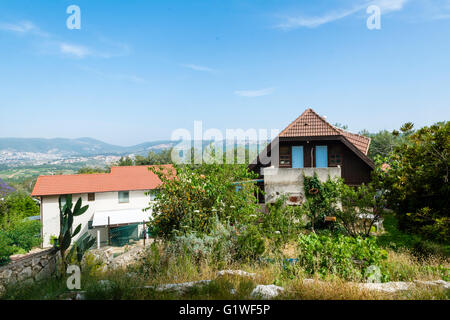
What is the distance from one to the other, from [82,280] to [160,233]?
3.38 m

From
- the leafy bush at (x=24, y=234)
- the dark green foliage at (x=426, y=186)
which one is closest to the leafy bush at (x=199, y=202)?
the dark green foliage at (x=426, y=186)

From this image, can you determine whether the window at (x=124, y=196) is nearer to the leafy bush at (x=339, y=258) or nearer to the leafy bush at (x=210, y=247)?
the leafy bush at (x=210, y=247)

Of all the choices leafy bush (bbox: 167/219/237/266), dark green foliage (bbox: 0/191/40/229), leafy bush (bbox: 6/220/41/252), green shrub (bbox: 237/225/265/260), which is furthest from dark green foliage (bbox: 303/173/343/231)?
dark green foliage (bbox: 0/191/40/229)

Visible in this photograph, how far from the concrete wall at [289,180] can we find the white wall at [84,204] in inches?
562

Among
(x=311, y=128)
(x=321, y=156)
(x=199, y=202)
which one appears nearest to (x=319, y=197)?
(x=321, y=156)

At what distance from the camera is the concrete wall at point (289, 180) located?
18.5 m

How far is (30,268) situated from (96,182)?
25562 mm

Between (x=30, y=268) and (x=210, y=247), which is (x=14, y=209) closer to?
(x=30, y=268)

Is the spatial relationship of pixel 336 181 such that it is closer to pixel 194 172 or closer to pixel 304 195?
pixel 304 195

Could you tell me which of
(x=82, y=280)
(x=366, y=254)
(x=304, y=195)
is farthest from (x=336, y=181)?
(x=82, y=280)

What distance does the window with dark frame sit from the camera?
21531 mm

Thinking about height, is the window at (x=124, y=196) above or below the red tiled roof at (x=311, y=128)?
below

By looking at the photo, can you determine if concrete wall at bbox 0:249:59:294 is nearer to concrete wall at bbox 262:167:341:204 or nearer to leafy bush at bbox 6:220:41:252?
concrete wall at bbox 262:167:341:204

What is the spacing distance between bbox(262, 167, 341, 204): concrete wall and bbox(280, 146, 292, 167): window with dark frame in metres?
2.71
